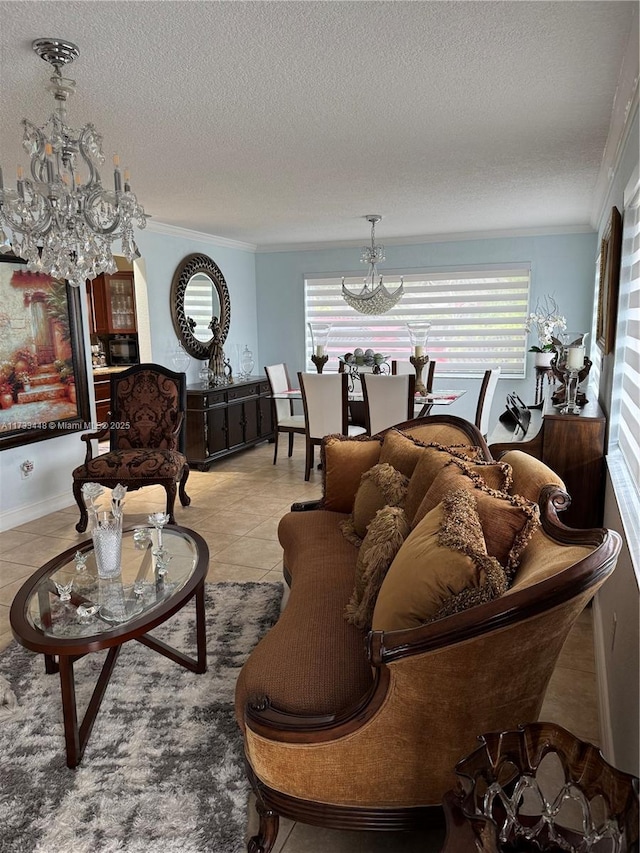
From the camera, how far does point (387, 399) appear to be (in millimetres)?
4883

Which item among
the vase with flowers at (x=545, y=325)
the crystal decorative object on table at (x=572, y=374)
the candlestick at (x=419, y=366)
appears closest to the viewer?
the crystal decorative object on table at (x=572, y=374)

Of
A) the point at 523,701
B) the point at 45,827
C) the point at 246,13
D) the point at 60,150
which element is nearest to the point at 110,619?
the point at 45,827

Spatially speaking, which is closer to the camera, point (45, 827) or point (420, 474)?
point (45, 827)

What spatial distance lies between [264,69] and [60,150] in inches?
35.9

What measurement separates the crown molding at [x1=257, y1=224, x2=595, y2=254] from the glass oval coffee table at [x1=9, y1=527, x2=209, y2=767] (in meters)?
5.09

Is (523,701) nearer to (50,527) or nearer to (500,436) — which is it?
(500,436)

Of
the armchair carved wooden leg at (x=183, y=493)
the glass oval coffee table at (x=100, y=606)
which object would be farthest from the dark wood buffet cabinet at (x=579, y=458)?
the armchair carved wooden leg at (x=183, y=493)

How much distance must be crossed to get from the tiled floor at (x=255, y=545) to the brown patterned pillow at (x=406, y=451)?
1.00 m

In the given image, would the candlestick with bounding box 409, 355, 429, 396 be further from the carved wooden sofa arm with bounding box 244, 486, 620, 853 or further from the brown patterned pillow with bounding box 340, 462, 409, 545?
the carved wooden sofa arm with bounding box 244, 486, 620, 853

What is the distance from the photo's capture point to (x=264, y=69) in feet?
7.41

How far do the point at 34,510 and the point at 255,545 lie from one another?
1.88m

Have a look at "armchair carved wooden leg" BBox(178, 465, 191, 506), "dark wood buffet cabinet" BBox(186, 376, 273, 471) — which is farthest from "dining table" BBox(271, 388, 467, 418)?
"armchair carved wooden leg" BBox(178, 465, 191, 506)

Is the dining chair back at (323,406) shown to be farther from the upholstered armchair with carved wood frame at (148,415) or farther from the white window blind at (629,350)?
the white window blind at (629,350)

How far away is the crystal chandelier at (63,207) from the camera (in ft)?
7.89
